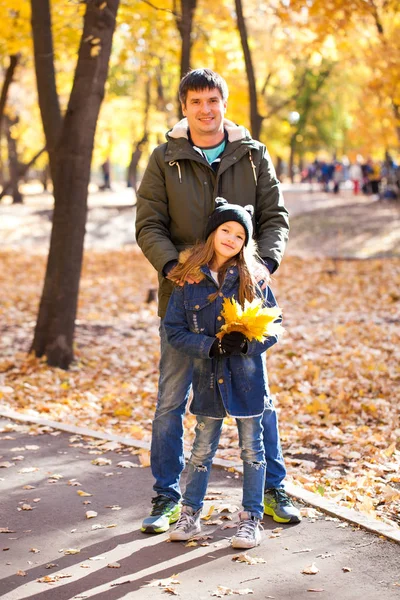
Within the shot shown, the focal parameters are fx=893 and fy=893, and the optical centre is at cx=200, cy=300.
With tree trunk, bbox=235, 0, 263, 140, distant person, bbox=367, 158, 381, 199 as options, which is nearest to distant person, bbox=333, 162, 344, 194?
distant person, bbox=367, 158, 381, 199

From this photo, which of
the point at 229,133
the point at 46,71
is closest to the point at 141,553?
the point at 229,133

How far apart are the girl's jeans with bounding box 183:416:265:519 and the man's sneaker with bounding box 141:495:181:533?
0.19 m

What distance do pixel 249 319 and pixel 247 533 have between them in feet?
3.70

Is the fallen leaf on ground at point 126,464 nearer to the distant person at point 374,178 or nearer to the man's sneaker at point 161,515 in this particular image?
the man's sneaker at point 161,515

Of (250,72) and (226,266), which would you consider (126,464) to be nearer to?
(226,266)

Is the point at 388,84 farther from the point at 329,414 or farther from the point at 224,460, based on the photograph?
the point at 224,460

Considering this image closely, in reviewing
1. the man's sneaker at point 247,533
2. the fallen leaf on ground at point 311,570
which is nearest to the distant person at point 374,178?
the man's sneaker at point 247,533

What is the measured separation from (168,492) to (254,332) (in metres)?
1.21

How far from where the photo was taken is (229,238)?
179 inches

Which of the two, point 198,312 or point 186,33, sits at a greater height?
point 186,33

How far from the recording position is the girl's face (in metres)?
4.56

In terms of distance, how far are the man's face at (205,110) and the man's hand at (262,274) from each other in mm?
788

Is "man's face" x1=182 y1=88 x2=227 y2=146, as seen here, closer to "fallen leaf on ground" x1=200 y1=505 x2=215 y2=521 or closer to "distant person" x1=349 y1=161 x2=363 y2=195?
"fallen leaf on ground" x1=200 y1=505 x2=215 y2=521

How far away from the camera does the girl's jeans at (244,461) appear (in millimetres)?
4754
